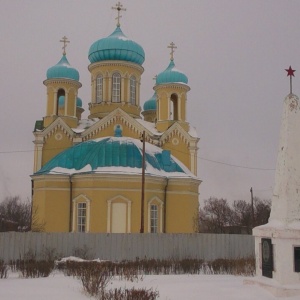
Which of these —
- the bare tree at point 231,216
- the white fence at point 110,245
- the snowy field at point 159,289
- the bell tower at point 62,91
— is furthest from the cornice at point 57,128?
the bare tree at point 231,216

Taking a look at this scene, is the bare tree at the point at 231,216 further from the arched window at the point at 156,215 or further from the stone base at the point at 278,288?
the stone base at the point at 278,288

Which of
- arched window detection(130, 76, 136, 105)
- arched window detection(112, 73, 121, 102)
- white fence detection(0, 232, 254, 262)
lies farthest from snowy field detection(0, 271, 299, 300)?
arched window detection(130, 76, 136, 105)

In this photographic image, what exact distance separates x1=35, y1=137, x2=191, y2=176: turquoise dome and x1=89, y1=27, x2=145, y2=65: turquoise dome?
7.42 metres

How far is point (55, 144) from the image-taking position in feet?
96.0

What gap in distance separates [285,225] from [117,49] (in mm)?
22096

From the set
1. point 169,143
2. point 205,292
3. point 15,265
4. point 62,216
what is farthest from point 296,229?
point 169,143

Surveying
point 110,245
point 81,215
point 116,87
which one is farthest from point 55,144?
point 110,245

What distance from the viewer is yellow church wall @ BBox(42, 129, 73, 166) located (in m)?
29.2

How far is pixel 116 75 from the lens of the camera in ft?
102

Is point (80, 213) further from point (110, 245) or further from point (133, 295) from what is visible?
point (133, 295)

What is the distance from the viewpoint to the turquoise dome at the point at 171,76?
1204 inches

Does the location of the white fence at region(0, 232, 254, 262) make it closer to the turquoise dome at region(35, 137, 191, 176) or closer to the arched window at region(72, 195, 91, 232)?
the arched window at region(72, 195, 91, 232)

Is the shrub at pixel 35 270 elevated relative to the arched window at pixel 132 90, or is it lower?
lower

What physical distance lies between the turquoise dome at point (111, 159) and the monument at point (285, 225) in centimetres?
1255
